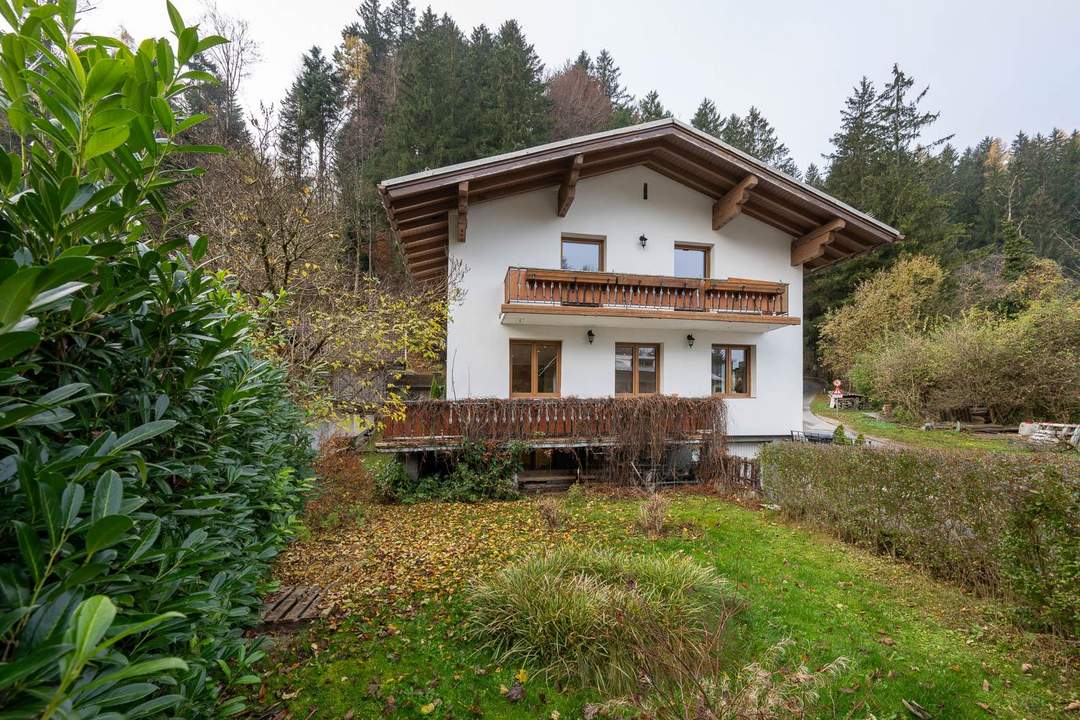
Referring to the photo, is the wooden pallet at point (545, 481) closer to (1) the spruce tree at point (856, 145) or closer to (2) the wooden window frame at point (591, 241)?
(2) the wooden window frame at point (591, 241)

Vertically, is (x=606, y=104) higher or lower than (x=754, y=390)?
higher

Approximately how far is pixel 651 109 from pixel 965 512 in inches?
1311

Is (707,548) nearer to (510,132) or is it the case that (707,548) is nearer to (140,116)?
(140,116)

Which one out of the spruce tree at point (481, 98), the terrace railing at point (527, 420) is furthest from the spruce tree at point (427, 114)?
the terrace railing at point (527, 420)

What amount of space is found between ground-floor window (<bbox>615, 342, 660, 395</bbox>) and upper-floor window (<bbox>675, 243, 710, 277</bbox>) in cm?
246

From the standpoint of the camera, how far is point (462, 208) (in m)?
10.2

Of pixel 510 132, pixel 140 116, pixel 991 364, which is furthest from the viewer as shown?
pixel 510 132

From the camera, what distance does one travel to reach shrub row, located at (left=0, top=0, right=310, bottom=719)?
0.93m

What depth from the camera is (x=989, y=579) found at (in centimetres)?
471

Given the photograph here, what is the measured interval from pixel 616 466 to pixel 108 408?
30.3 ft

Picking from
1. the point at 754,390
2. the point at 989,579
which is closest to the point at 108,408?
the point at 989,579

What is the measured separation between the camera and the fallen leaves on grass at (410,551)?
15.5ft

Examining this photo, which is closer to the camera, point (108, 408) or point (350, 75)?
point (108, 408)

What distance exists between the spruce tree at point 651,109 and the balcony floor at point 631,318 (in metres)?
24.0
